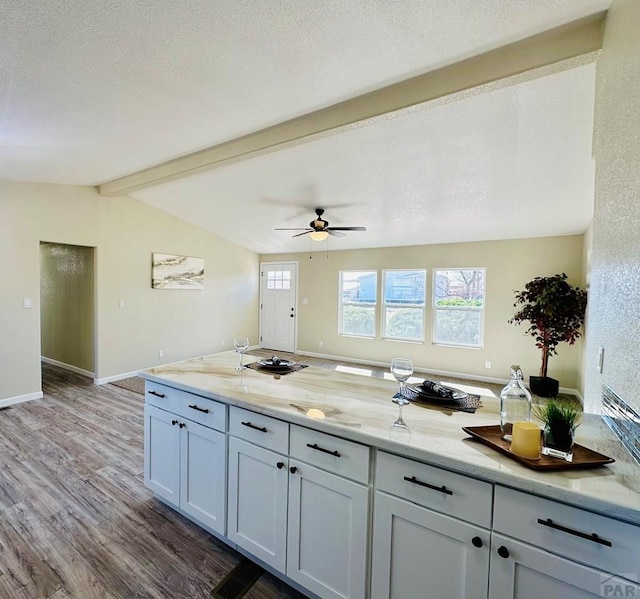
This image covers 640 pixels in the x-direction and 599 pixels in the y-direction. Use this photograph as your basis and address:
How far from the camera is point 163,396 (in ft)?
6.62

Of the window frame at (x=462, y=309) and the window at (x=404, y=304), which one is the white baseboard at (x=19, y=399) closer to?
the window at (x=404, y=304)

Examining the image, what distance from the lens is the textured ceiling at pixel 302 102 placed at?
5.29ft

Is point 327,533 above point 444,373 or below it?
above

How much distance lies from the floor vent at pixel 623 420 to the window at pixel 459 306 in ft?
13.8

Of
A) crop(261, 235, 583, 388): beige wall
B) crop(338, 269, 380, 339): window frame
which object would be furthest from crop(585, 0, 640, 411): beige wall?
crop(338, 269, 380, 339): window frame

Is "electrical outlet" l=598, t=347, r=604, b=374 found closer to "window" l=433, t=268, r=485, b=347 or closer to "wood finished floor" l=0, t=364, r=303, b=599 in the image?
"wood finished floor" l=0, t=364, r=303, b=599

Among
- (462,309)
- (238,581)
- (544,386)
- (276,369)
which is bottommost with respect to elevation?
(238,581)

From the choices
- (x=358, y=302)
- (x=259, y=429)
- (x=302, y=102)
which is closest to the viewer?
(x=259, y=429)

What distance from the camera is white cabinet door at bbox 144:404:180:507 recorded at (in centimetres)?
197

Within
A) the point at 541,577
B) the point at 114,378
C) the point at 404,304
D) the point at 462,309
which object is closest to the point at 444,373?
the point at 462,309

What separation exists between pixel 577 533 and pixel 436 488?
38cm

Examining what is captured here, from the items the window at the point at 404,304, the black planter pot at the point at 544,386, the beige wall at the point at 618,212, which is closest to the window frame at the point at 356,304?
the window at the point at 404,304

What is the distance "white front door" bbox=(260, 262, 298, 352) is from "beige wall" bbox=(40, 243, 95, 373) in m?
3.52

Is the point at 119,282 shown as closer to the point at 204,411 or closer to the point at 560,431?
the point at 204,411
